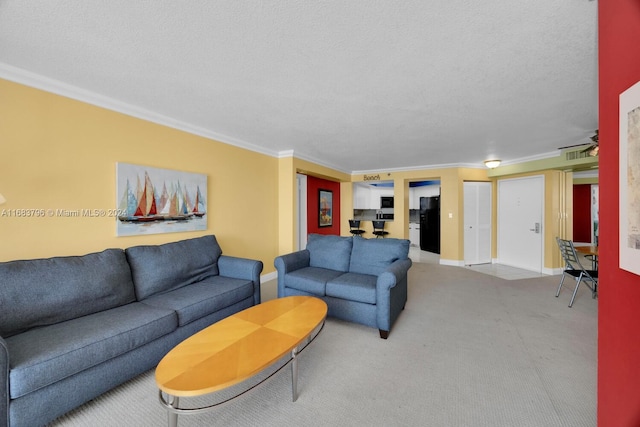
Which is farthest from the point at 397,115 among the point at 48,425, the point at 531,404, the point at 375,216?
the point at 375,216

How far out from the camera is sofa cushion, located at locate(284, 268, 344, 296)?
2951 mm

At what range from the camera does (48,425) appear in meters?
1.54

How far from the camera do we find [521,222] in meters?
5.66

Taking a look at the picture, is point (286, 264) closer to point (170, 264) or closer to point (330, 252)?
point (330, 252)

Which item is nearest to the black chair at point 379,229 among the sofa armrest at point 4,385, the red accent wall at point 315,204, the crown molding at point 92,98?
the red accent wall at point 315,204

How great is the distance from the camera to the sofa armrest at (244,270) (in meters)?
2.99

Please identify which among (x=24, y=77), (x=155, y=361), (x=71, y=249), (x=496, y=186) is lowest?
(x=155, y=361)

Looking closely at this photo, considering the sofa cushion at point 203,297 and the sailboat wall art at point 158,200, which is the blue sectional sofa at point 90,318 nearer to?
the sofa cushion at point 203,297

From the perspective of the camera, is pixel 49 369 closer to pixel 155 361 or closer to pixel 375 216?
pixel 155 361

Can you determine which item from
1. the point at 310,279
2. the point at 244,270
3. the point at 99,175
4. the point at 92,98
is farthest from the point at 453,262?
the point at 92,98

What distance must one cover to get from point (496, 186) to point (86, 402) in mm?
7672

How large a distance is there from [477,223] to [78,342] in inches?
279

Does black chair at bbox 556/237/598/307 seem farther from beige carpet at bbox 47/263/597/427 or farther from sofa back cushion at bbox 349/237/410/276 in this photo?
sofa back cushion at bbox 349/237/410/276

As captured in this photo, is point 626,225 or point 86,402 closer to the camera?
point 626,225
